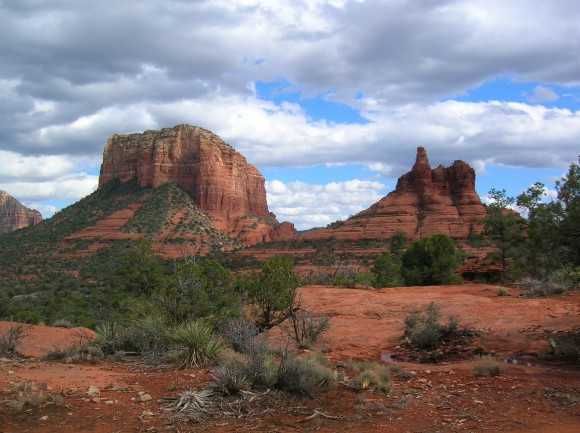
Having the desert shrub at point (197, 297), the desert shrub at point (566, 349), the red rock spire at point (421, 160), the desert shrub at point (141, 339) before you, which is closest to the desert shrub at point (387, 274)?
the desert shrub at point (197, 297)

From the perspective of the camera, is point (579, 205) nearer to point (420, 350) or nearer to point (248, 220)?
point (420, 350)

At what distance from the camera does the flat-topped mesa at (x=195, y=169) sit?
9894cm

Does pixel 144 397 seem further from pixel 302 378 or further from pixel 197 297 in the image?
pixel 197 297

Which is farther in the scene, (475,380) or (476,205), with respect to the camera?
(476,205)

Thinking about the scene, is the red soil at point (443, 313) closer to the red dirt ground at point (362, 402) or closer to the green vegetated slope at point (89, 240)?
the red dirt ground at point (362, 402)

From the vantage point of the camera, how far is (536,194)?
13.5 m

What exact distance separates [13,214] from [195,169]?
9086 centimetres

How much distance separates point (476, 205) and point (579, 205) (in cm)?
6473

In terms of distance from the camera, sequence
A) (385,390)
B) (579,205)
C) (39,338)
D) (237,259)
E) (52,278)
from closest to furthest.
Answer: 1. (385,390)
2. (579,205)
3. (39,338)
4. (52,278)
5. (237,259)

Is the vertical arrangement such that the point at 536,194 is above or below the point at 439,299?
above

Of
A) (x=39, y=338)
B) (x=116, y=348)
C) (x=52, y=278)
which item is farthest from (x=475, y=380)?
(x=52, y=278)

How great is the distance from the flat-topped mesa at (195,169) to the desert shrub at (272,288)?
7695 centimetres

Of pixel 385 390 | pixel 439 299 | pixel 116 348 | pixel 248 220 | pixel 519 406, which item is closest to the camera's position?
pixel 519 406

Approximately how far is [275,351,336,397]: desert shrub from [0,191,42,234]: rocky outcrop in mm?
167921
